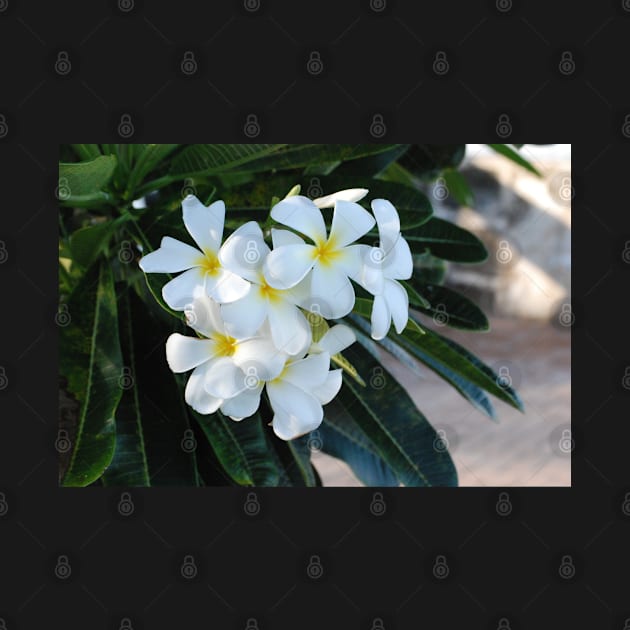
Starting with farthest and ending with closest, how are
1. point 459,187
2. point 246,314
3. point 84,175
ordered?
point 459,187, point 84,175, point 246,314

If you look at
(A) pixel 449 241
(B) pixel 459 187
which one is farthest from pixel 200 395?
(B) pixel 459 187

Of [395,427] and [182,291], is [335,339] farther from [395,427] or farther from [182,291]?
[395,427]

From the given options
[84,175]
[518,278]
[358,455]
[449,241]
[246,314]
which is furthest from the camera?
[518,278]

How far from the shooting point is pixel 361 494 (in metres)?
0.93

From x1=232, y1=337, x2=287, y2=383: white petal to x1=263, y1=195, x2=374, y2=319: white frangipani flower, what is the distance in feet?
0.14

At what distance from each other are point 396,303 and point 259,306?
0.11 metres

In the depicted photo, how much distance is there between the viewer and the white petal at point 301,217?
61 centimetres

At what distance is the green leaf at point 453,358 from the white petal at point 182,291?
29 cm

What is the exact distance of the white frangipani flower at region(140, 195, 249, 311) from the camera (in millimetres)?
613

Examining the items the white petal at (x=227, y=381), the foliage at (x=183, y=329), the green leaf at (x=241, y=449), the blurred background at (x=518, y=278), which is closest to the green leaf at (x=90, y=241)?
the foliage at (x=183, y=329)

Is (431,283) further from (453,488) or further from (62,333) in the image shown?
(62,333)

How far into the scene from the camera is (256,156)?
844 millimetres

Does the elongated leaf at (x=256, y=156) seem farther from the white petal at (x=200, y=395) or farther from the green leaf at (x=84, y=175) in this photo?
the white petal at (x=200, y=395)

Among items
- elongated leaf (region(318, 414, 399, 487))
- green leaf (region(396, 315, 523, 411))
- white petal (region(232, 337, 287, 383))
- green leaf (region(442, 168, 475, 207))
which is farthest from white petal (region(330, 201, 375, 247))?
green leaf (region(442, 168, 475, 207))
